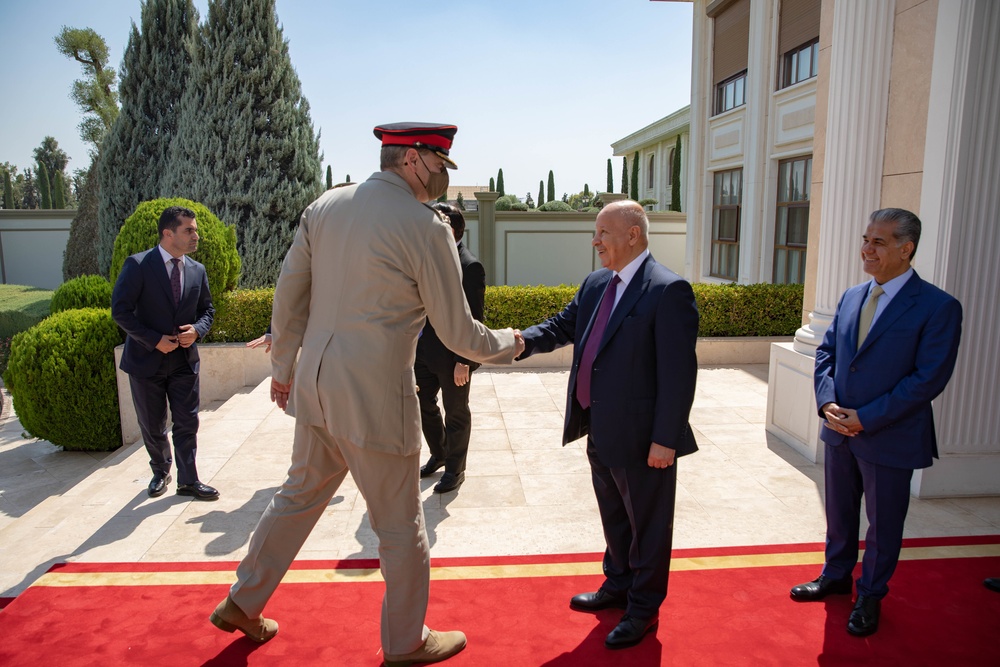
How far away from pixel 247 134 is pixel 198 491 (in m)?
9.54

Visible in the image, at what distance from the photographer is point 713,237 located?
688 inches

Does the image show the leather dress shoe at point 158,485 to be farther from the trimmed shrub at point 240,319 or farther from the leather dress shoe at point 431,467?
the trimmed shrub at point 240,319

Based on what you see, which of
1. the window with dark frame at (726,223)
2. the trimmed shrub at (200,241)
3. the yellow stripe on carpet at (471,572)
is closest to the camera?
the yellow stripe on carpet at (471,572)

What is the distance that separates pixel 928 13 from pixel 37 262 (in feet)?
78.7

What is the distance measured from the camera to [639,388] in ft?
9.71

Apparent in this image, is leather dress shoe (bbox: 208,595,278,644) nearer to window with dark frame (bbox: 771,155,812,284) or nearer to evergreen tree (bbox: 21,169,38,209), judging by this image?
window with dark frame (bbox: 771,155,812,284)

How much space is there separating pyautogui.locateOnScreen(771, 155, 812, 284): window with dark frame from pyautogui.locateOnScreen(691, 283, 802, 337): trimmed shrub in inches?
158

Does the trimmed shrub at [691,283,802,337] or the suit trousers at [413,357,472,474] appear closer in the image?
the suit trousers at [413,357,472,474]

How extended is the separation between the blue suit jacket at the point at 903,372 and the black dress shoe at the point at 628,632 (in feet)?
4.23

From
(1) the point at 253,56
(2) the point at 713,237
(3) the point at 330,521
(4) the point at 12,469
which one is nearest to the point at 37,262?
(1) the point at 253,56

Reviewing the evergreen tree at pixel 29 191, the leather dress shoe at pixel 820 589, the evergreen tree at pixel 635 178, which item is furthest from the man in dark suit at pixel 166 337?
the evergreen tree at pixel 29 191

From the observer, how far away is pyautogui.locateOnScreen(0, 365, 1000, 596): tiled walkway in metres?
4.11

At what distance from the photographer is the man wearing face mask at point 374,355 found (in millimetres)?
2654

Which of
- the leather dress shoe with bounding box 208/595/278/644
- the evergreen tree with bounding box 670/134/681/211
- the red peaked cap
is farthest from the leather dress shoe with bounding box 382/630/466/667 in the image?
the evergreen tree with bounding box 670/134/681/211
